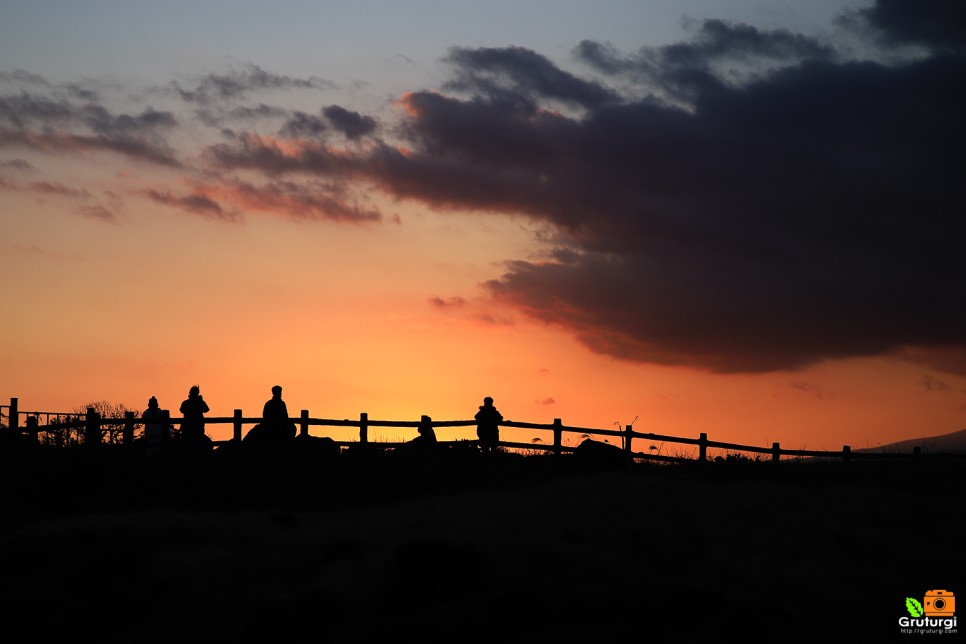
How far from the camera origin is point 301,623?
15.8 metres

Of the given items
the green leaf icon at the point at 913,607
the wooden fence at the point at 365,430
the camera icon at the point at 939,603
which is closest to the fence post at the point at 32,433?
the wooden fence at the point at 365,430

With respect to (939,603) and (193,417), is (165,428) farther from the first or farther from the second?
(939,603)

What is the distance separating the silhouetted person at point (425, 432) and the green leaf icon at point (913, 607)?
1308cm

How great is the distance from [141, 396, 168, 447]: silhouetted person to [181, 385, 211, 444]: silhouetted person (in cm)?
63

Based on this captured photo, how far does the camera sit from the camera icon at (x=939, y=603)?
55.1ft

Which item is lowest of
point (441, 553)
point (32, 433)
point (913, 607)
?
point (913, 607)

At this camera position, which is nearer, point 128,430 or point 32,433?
point 32,433

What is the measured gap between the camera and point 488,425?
27531mm

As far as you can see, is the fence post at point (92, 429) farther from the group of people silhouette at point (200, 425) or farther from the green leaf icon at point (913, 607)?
the green leaf icon at point (913, 607)

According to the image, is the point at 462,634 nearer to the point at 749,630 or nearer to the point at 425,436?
the point at 749,630

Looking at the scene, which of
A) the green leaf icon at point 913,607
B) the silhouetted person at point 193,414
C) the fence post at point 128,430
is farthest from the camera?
the fence post at point 128,430

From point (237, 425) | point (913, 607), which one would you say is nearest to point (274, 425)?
point (237, 425)

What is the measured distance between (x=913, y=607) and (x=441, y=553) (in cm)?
778

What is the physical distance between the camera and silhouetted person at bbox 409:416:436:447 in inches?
1065
